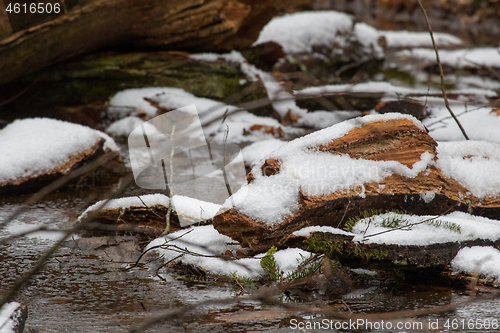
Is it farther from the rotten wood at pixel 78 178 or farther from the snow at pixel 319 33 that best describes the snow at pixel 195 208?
the snow at pixel 319 33

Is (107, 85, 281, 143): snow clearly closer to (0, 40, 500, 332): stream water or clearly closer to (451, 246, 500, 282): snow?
(0, 40, 500, 332): stream water

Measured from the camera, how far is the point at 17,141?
3.76 m

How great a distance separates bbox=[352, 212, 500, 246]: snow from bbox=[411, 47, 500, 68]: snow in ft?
18.8

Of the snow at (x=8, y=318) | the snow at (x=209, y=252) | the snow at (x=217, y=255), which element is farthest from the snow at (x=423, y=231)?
the snow at (x=8, y=318)

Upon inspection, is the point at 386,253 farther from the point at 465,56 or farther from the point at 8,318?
the point at 465,56

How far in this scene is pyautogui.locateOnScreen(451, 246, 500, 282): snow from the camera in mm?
2062

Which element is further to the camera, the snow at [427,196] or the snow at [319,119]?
the snow at [319,119]

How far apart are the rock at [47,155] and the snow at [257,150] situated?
1.22 metres

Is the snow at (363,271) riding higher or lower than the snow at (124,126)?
higher

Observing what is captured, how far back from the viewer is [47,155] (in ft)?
11.9

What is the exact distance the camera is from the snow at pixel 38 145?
11.5 feet

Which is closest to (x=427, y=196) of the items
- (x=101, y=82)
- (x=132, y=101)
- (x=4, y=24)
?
(x=132, y=101)

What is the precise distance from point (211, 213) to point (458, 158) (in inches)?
62.9

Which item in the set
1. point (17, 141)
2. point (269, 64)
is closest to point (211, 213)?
point (17, 141)
